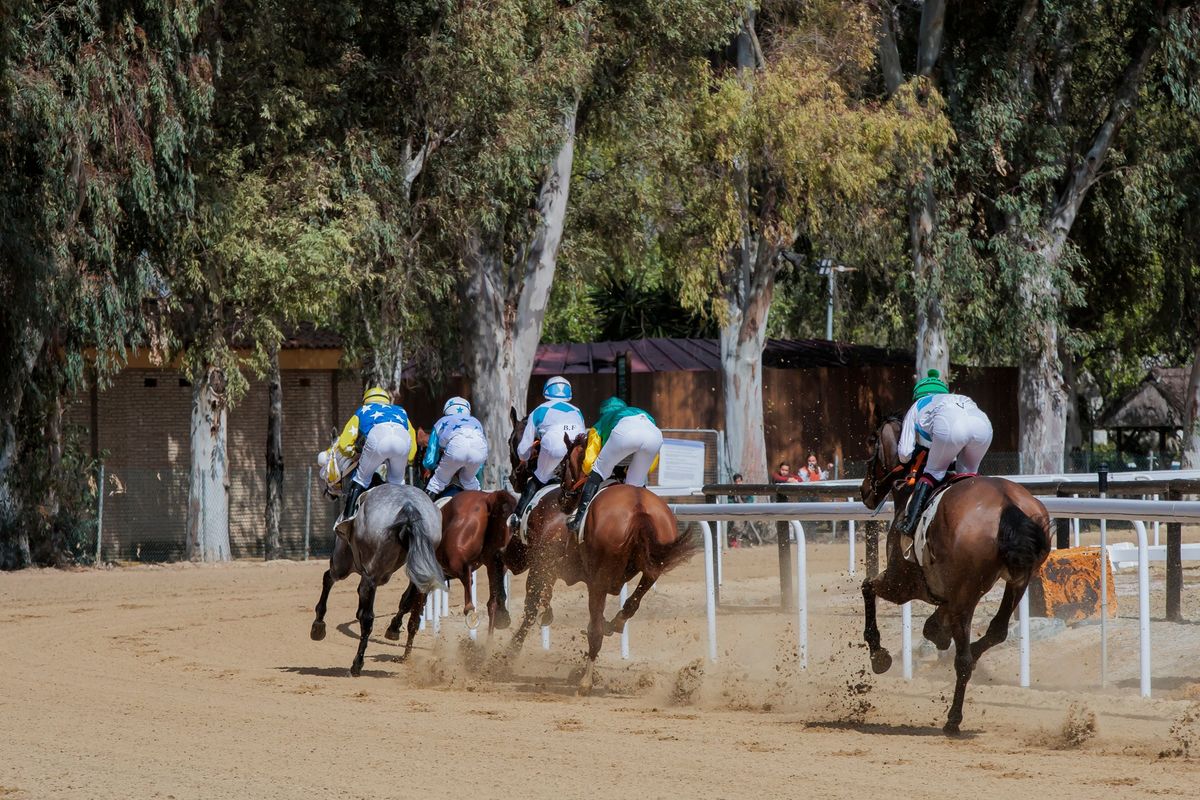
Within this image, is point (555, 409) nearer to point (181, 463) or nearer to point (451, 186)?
point (451, 186)

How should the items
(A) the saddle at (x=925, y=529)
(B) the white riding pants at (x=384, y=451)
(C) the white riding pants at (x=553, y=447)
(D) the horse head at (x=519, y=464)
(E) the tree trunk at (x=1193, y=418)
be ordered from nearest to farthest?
(A) the saddle at (x=925, y=529) → (C) the white riding pants at (x=553, y=447) → (B) the white riding pants at (x=384, y=451) → (D) the horse head at (x=519, y=464) → (E) the tree trunk at (x=1193, y=418)

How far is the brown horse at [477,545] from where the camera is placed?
13.8m

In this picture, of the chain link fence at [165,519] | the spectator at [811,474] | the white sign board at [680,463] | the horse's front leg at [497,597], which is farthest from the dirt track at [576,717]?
the spectator at [811,474]

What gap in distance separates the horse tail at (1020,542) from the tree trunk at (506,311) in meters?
19.5

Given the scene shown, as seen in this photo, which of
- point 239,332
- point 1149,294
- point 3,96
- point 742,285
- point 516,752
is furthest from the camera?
point 1149,294

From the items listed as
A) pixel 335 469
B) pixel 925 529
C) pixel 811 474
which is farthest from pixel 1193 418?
pixel 925 529

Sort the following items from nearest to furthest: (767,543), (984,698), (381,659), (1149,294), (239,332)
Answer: (984,698) → (381,659) → (239,332) → (767,543) → (1149,294)

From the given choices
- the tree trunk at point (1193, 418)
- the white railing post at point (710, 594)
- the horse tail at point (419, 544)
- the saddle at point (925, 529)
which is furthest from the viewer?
the tree trunk at point (1193, 418)

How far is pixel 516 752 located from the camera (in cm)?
883

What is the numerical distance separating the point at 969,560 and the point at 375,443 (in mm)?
5485

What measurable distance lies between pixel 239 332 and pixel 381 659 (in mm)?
13199

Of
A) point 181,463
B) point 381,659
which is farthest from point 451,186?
point 381,659

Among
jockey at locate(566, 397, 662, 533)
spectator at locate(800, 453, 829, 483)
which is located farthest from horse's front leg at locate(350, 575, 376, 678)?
spectator at locate(800, 453, 829, 483)

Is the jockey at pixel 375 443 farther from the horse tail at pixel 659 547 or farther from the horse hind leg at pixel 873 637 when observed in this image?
the horse hind leg at pixel 873 637
